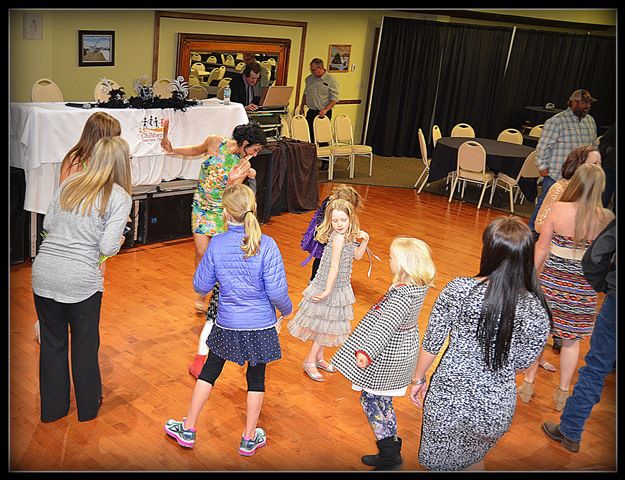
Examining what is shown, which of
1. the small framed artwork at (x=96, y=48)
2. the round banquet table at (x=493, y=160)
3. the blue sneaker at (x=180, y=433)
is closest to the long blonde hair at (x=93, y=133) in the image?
the blue sneaker at (x=180, y=433)

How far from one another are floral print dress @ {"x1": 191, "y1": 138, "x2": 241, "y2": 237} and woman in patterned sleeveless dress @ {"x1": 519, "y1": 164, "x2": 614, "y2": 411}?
6.59 ft

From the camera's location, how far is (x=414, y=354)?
3.51 m

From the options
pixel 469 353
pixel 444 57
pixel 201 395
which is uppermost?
pixel 444 57

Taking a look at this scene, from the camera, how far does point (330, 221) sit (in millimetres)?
4348

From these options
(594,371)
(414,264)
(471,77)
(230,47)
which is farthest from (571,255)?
(471,77)

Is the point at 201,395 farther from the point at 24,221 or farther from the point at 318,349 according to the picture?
the point at 24,221

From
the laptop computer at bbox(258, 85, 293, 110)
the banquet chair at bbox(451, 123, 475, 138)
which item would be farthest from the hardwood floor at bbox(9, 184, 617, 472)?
the banquet chair at bbox(451, 123, 475, 138)

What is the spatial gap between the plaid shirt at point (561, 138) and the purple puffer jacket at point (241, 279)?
14.8ft

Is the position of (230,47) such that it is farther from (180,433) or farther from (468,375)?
(468,375)

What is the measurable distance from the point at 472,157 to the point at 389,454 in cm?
649

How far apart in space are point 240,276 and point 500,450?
1.75 m

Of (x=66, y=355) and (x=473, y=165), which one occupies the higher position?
(x=473, y=165)

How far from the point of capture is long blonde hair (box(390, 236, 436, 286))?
3275 millimetres

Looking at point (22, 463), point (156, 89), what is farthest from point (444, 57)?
point (22, 463)
